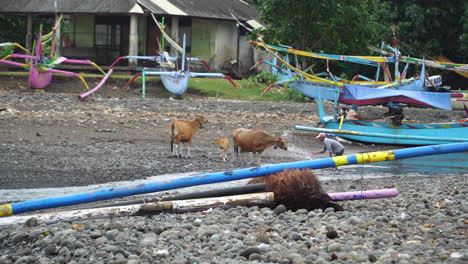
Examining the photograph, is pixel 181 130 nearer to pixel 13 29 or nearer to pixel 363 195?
pixel 363 195

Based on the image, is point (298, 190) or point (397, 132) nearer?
point (298, 190)

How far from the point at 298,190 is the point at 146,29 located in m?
28.7

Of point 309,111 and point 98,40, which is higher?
point 98,40

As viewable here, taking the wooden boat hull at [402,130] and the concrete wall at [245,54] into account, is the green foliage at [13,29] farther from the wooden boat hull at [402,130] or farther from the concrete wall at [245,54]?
the wooden boat hull at [402,130]

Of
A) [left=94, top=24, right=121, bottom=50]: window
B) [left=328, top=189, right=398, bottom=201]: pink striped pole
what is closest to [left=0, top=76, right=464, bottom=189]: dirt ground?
[left=328, top=189, right=398, bottom=201]: pink striped pole

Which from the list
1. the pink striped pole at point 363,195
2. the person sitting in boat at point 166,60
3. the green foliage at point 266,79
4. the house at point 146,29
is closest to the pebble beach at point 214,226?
the pink striped pole at point 363,195

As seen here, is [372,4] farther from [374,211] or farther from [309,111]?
[374,211]

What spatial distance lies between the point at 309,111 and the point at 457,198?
53.1ft

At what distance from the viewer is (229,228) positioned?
22.8 feet

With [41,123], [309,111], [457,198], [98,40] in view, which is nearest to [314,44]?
[309,111]

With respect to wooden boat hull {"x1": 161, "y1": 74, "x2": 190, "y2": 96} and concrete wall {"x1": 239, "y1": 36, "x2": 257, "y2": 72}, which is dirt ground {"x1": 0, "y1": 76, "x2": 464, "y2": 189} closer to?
wooden boat hull {"x1": 161, "y1": 74, "x2": 190, "y2": 96}

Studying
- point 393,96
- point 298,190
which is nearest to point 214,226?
point 298,190

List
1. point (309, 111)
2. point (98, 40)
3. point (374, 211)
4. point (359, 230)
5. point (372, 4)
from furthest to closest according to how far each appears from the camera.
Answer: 1. point (98, 40)
2. point (372, 4)
3. point (309, 111)
4. point (374, 211)
5. point (359, 230)

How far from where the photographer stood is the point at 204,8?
117 feet
